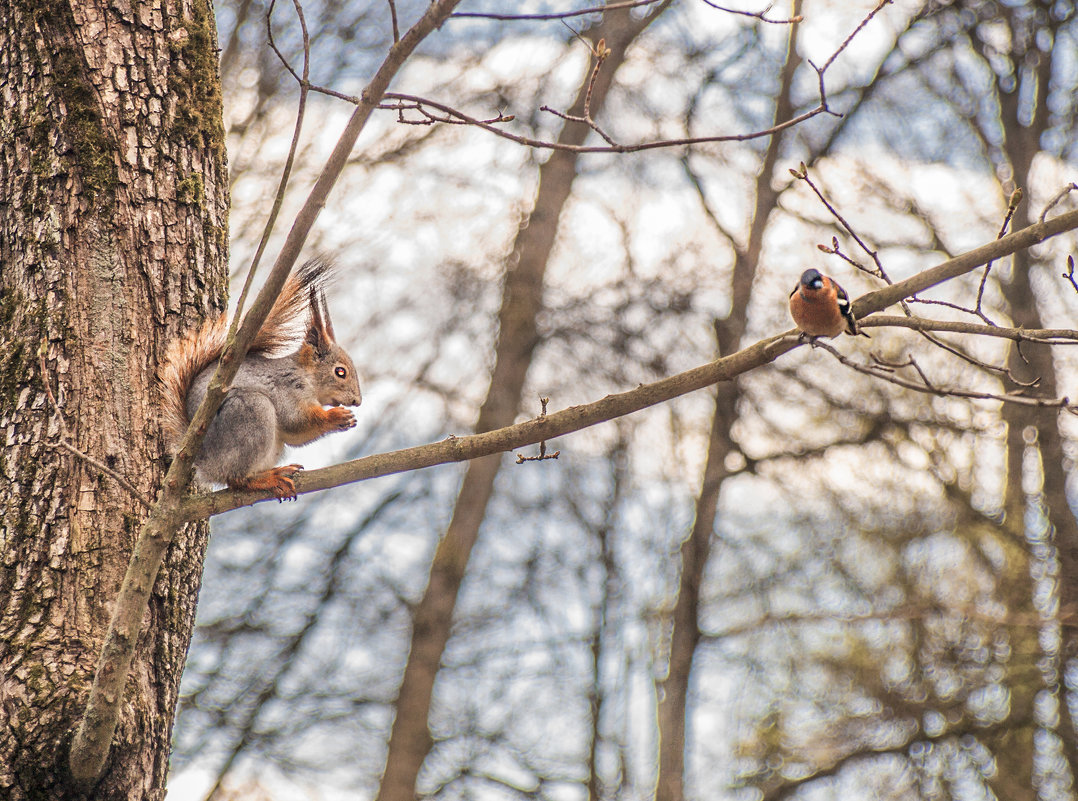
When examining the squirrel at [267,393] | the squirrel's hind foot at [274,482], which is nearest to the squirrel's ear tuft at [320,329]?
the squirrel at [267,393]

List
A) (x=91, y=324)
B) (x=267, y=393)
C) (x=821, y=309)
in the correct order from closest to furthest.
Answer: (x=821, y=309) → (x=91, y=324) → (x=267, y=393)

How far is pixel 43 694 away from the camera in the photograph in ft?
5.86

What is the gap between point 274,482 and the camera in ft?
6.89

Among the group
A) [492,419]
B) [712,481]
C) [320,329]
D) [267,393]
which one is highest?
[492,419]

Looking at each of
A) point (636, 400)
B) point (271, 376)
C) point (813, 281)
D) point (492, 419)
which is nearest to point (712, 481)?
point (492, 419)

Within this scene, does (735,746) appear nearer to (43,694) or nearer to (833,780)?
(833,780)

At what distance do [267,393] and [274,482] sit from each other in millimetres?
450

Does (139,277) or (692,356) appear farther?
(692,356)

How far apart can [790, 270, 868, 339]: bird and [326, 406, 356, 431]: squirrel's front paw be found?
1.23 metres

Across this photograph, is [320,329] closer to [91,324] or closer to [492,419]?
[91,324]

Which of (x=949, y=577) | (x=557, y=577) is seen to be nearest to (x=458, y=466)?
(x=557, y=577)

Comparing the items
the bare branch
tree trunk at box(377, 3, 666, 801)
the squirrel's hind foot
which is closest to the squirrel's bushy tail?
the squirrel's hind foot

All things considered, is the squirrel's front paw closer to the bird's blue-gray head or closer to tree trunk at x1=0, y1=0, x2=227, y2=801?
tree trunk at x1=0, y1=0, x2=227, y2=801

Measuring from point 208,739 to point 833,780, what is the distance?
11.4ft
